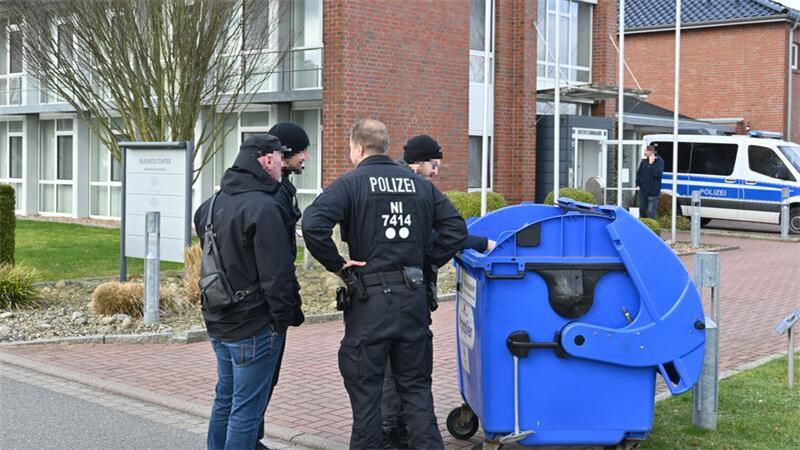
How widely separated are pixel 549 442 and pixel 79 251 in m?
13.5

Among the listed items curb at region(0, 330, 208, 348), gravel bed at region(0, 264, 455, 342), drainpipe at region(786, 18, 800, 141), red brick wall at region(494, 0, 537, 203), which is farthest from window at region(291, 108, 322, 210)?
drainpipe at region(786, 18, 800, 141)

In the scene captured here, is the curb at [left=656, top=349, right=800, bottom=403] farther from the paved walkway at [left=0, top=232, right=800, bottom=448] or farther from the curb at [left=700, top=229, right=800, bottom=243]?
the curb at [left=700, top=229, right=800, bottom=243]

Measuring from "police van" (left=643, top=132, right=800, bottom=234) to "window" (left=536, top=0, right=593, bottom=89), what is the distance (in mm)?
2958

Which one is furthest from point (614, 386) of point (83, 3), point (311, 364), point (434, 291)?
point (83, 3)

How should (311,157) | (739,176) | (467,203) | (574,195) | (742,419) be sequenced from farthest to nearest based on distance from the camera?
(739,176) < (311,157) < (574,195) < (467,203) < (742,419)

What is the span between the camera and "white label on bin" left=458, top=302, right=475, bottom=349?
5784mm

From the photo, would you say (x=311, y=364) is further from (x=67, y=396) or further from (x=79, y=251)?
(x=79, y=251)

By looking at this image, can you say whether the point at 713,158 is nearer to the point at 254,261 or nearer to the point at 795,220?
the point at 795,220

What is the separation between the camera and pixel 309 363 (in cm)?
867

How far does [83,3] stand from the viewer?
16.1 m

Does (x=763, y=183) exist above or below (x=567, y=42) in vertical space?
below

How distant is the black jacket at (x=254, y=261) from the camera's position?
5.07m

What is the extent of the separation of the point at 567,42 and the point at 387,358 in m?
20.6

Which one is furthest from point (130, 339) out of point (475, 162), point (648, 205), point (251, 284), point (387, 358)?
point (648, 205)
